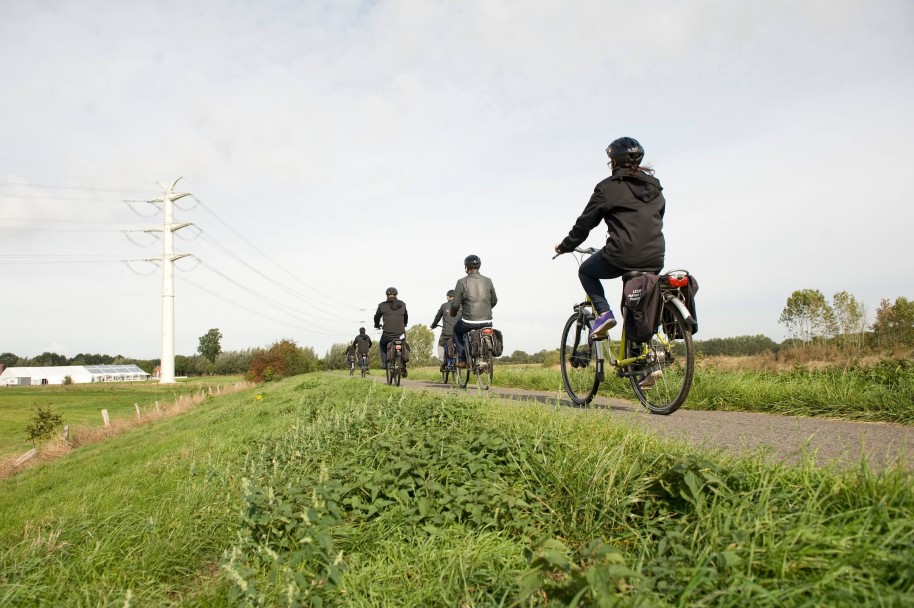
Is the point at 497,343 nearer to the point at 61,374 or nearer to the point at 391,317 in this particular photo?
the point at 391,317

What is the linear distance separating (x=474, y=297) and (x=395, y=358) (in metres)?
4.28

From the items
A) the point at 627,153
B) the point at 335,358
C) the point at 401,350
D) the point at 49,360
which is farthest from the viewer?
the point at 49,360

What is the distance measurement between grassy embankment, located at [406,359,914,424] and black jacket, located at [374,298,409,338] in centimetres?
751

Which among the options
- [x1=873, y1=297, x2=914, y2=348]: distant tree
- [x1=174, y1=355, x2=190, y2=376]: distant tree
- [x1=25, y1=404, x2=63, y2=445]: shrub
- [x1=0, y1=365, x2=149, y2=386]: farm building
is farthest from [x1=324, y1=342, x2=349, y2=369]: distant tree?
[x1=0, y1=365, x2=149, y2=386]: farm building

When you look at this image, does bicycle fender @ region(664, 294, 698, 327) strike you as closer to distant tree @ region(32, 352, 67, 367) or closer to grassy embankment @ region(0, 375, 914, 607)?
grassy embankment @ region(0, 375, 914, 607)

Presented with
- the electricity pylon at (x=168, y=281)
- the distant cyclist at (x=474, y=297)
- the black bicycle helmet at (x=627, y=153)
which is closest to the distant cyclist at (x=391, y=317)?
the distant cyclist at (x=474, y=297)

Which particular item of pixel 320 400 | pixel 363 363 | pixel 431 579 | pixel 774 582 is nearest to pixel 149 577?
pixel 431 579

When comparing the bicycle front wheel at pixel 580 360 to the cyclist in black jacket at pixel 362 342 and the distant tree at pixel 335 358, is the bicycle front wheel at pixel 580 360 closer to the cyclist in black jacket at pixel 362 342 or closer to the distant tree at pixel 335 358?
the cyclist in black jacket at pixel 362 342

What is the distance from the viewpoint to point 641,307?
4941mm

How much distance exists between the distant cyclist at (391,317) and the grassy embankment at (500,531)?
9094 millimetres

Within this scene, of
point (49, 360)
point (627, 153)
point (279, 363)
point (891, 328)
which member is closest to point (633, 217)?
point (627, 153)

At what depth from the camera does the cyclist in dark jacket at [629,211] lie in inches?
197

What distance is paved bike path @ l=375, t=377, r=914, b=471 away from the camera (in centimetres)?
274

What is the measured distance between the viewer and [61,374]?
5030 inches
